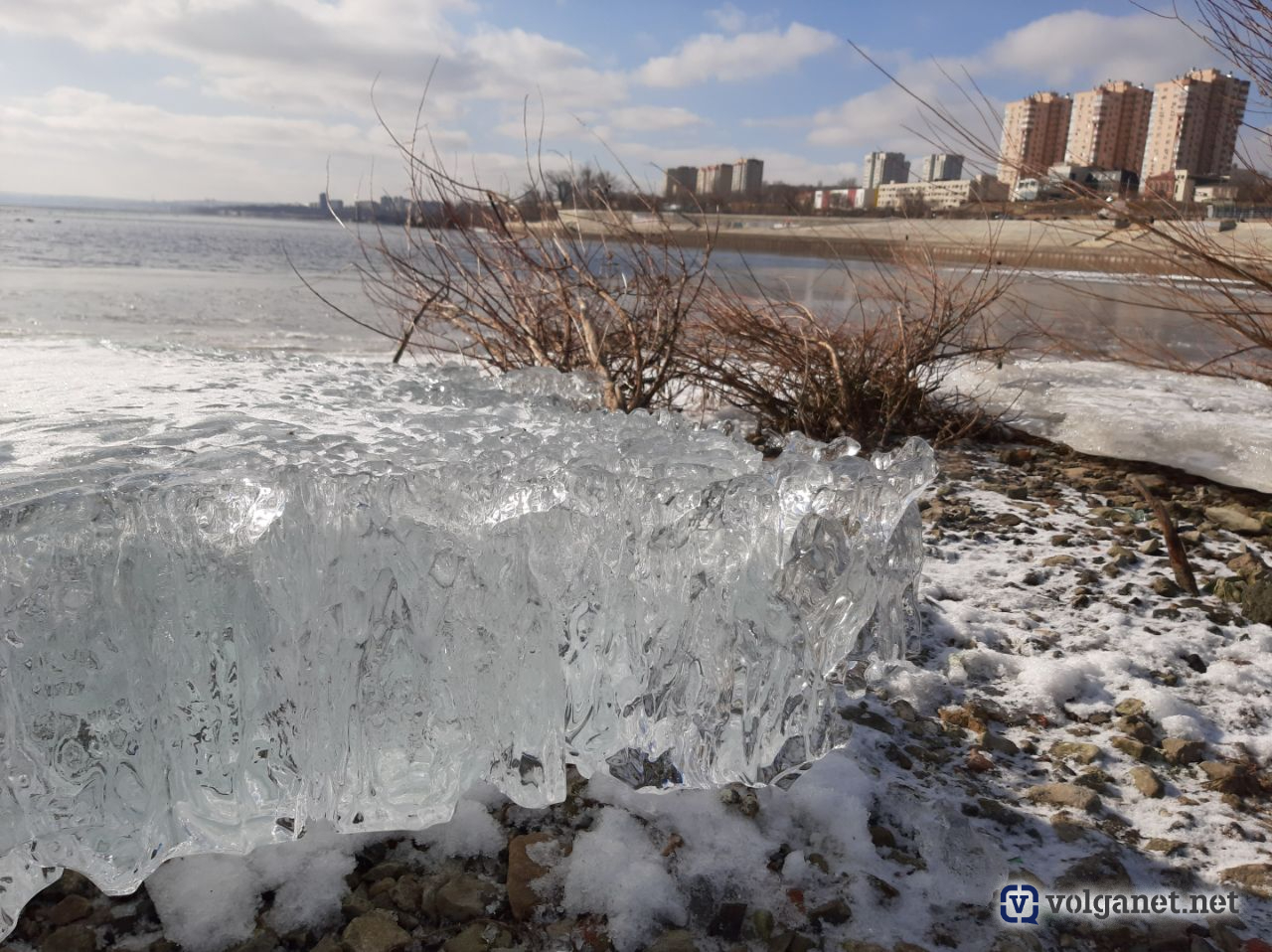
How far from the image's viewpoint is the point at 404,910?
1.37 m

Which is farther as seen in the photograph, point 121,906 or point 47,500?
point 121,906

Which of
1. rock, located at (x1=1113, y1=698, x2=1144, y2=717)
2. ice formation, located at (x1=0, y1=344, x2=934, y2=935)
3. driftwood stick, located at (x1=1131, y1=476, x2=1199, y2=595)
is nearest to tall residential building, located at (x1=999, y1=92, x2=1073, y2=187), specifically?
driftwood stick, located at (x1=1131, y1=476, x2=1199, y2=595)

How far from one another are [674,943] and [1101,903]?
2.30 feet

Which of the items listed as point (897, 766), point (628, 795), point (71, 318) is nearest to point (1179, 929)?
point (897, 766)

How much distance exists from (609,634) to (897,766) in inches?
29.4

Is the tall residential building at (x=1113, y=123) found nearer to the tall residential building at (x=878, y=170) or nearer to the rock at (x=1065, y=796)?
the tall residential building at (x=878, y=170)

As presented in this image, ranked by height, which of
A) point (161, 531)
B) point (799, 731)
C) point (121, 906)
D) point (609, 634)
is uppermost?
point (161, 531)

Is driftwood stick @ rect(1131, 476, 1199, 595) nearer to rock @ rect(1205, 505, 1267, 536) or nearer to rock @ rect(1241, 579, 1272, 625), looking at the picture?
rock @ rect(1241, 579, 1272, 625)

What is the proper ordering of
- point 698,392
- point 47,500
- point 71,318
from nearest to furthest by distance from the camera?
point 47,500
point 698,392
point 71,318

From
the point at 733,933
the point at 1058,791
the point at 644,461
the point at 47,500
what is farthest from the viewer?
the point at 1058,791

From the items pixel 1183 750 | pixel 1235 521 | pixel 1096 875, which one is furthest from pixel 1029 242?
pixel 1096 875

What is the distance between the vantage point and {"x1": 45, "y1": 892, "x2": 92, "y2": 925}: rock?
4.33 ft

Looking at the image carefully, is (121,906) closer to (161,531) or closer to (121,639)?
(121,639)

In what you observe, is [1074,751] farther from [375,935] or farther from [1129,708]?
[375,935]
